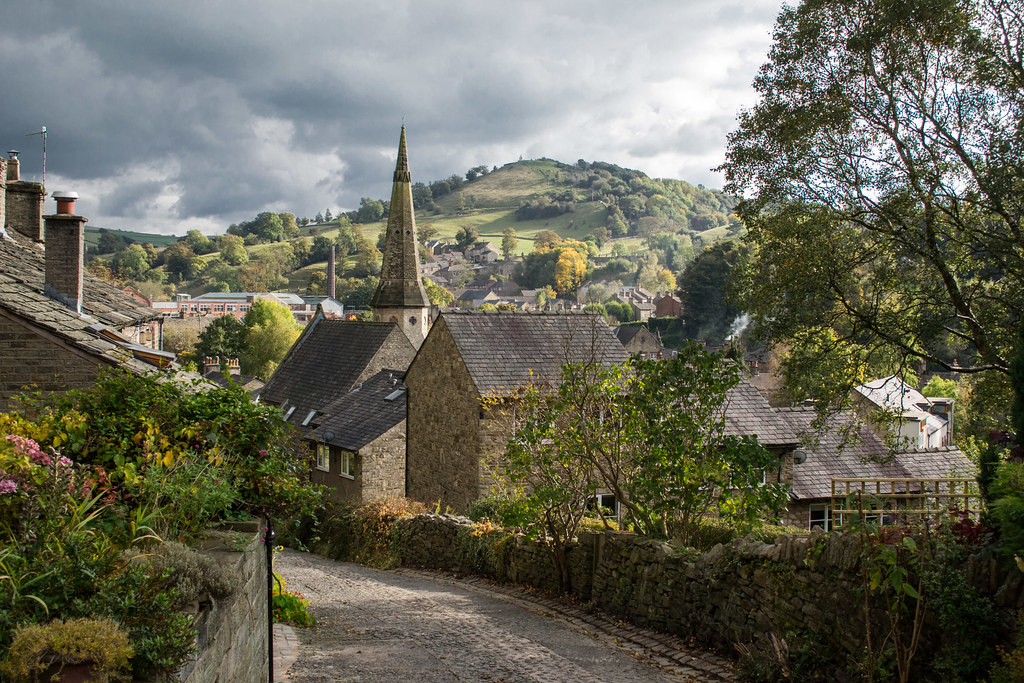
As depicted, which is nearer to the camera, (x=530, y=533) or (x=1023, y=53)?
(x=530, y=533)

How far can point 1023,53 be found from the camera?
598 inches

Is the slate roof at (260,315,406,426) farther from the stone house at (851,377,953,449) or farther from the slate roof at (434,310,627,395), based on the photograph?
the stone house at (851,377,953,449)

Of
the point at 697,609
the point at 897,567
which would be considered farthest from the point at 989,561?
the point at 697,609

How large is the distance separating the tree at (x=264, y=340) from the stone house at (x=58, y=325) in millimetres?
61447

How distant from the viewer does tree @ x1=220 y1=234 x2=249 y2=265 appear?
186875mm

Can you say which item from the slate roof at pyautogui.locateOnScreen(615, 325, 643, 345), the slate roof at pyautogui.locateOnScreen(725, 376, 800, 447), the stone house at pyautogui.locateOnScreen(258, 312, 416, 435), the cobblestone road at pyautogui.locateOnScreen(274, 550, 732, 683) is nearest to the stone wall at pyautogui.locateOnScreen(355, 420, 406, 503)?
the stone house at pyautogui.locateOnScreen(258, 312, 416, 435)

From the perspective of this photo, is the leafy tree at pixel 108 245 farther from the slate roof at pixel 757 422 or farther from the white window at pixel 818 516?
the white window at pixel 818 516

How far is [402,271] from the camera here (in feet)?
170

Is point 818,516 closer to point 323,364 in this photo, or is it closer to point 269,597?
point 269,597

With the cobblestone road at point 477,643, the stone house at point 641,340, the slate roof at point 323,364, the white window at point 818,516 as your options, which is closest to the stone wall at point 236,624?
the cobblestone road at point 477,643

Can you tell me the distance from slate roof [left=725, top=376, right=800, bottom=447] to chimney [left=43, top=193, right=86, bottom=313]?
1706 centimetres

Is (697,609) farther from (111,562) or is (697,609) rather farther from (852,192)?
(852,192)

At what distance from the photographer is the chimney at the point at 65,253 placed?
1355cm

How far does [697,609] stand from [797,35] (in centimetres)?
1255
